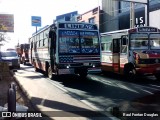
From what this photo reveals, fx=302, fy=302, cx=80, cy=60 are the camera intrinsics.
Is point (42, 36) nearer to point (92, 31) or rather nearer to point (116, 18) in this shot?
point (92, 31)

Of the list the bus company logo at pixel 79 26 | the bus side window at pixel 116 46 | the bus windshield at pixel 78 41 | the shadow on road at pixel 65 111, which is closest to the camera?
the shadow on road at pixel 65 111

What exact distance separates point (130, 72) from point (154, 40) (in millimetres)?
2145

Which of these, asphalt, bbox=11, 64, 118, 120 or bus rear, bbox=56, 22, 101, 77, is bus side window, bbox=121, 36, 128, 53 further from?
asphalt, bbox=11, 64, 118, 120

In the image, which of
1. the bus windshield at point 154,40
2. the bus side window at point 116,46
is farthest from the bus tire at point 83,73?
the bus windshield at point 154,40

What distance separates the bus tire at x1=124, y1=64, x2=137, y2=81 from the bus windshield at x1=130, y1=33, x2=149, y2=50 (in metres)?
1.05

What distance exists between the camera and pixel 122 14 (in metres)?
34.5

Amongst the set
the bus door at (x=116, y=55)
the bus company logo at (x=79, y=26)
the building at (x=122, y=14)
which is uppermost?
the building at (x=122, y=14)

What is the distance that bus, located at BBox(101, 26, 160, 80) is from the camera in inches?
599

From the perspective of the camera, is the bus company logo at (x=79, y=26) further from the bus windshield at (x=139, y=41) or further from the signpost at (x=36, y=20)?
the signpost at (x=36, y=20)

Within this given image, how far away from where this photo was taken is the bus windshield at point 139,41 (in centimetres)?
1582

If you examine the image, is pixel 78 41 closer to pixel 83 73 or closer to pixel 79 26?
pixel 79 26

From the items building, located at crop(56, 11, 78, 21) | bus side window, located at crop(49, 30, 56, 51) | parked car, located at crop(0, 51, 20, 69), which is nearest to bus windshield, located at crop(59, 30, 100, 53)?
bus side window, located at crop(49, 30, 56, 51)

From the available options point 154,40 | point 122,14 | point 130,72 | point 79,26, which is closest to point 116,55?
point 130,72

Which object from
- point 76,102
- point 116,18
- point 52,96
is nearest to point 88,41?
point 52,96
